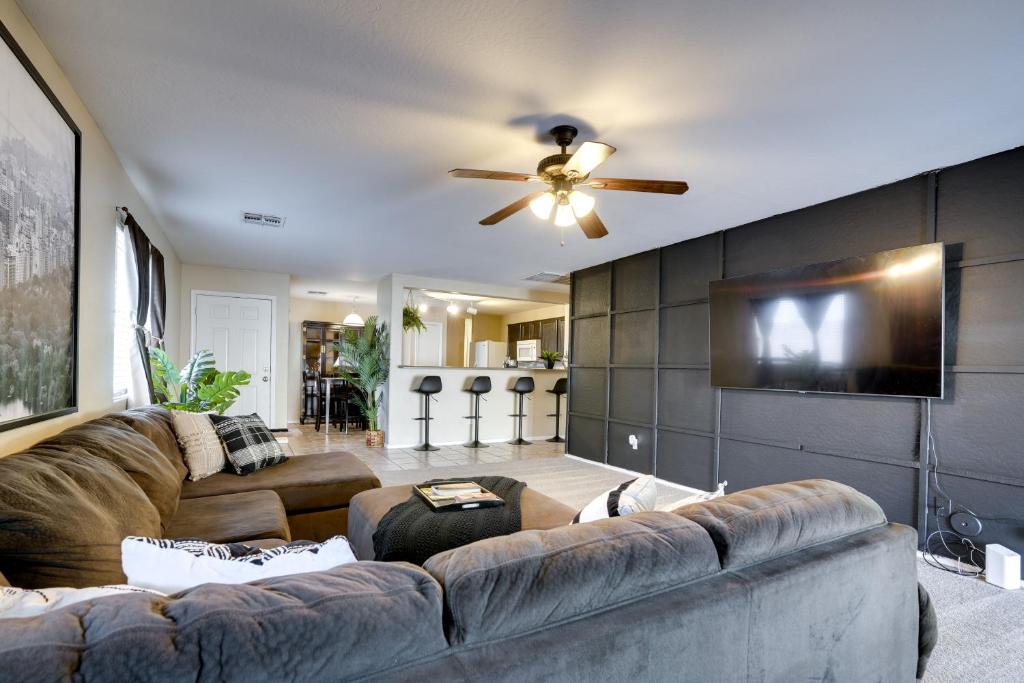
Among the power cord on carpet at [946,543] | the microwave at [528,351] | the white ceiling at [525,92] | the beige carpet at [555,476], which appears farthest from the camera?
the microwave at [528,351]

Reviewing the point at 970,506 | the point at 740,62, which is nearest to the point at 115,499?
the point at 740,62

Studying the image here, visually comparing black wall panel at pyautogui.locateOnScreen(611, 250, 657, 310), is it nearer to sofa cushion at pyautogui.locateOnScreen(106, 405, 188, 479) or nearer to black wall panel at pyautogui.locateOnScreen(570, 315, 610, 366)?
black wall panel at pyautogui.locateOnScreen(570, 315, 610, 366)

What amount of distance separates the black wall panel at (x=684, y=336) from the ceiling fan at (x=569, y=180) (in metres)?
2.06

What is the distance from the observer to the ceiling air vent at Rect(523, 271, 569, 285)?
6.33 metres

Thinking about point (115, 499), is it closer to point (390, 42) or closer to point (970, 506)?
point (390, 42)

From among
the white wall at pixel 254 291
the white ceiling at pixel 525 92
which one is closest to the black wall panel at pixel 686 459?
the white ceiling at pixel 525 92

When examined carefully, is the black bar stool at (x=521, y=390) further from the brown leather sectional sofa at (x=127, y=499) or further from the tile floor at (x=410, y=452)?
the brown leather sectional sofa at (x=127, y=499)

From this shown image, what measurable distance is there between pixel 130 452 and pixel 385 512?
40.3 inches

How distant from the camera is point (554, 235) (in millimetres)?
4469

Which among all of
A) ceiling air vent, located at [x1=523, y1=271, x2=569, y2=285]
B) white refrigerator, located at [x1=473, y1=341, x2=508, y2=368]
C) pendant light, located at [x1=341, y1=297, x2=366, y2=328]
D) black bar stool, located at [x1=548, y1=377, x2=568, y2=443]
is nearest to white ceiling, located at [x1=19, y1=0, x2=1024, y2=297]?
ceiling air vent, located at [x1=523, y1=271, x2=569, y2=285]

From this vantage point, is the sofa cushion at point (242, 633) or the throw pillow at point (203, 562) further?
the throw pillow at point (203, 562)

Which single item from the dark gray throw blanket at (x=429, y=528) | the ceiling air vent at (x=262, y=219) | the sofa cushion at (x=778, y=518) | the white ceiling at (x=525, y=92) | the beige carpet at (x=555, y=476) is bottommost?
the beige carpet at (x=555, y=476)

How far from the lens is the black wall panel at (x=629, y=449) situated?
16.1ft

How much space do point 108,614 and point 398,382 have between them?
590 cm
